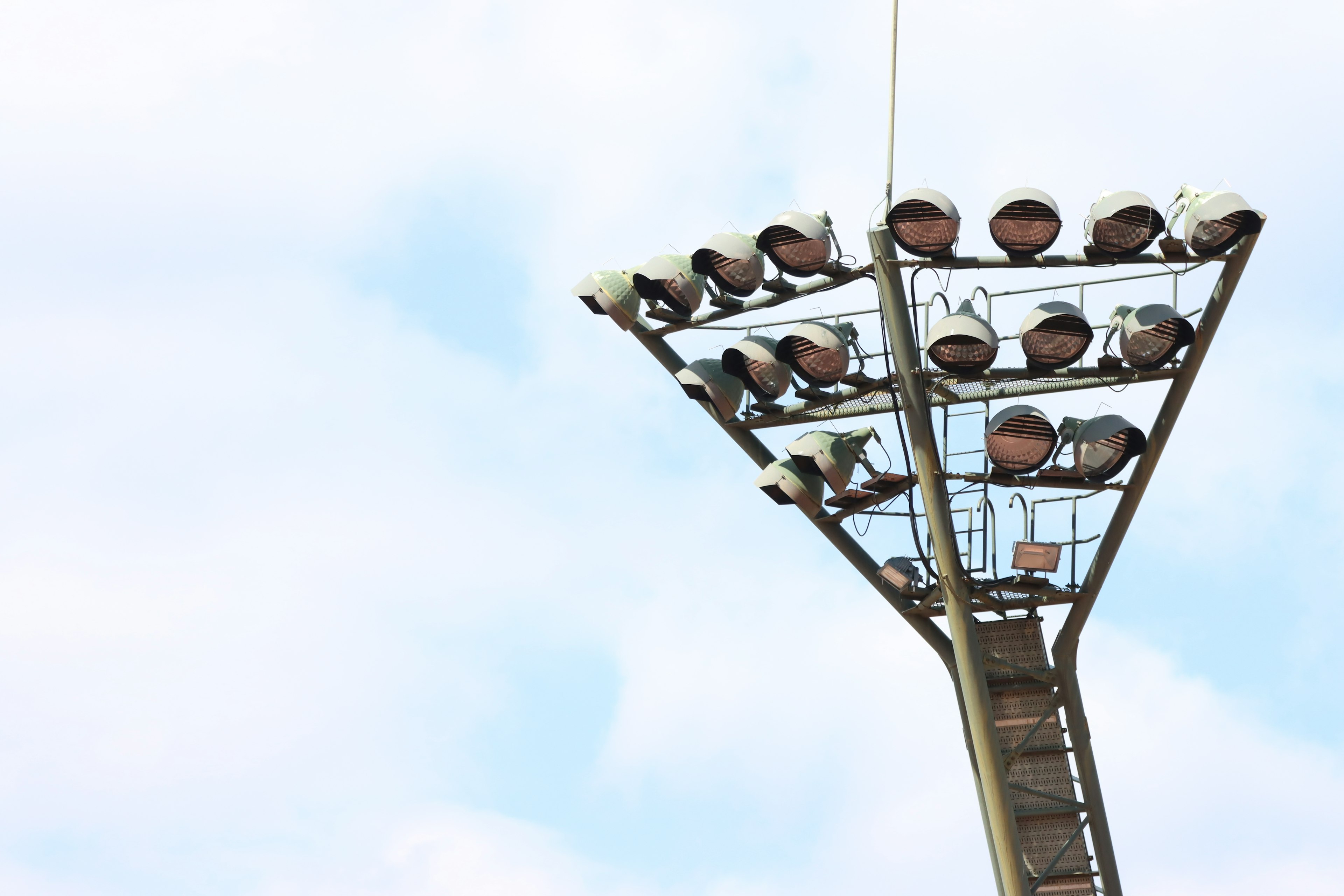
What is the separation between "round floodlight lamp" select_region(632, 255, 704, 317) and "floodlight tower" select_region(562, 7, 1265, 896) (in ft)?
0.10

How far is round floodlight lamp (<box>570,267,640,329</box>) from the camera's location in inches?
915

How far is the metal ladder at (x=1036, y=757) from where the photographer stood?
77.0ft

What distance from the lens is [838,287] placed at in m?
21.8

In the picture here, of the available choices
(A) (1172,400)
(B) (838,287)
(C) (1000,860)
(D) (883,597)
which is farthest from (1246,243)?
(C) (1000,860)

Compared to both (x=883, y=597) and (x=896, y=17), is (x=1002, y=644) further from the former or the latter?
(x=896, y=17)

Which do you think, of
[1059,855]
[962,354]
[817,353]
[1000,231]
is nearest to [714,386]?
[817,353]

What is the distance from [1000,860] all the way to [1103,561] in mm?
4563

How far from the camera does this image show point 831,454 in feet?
74.6

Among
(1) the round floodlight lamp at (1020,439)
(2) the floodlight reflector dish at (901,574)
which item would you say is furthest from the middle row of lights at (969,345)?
(2) the floodlight reflector dish at (901,574)

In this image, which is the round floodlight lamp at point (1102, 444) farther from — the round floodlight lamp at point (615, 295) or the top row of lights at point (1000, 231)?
the round floodlight lamp at point (615, 295)

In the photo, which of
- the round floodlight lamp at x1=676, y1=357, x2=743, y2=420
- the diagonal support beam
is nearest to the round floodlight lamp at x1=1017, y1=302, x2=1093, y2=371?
the round floodlight lamp at x1=676, y1=357, x2=743, y2=420

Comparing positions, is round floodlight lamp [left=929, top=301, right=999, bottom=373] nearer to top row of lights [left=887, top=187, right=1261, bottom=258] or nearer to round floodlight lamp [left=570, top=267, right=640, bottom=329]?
top row of lights [left=887, top=187, right=1261, bottom=258]

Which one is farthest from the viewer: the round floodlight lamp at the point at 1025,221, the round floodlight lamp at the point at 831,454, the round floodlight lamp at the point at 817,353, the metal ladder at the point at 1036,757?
the metal ladder at the point at 1036,757

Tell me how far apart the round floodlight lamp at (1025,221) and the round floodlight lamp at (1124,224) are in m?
0.62
